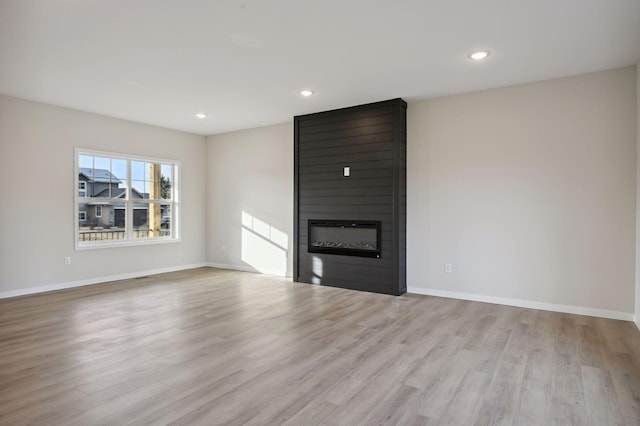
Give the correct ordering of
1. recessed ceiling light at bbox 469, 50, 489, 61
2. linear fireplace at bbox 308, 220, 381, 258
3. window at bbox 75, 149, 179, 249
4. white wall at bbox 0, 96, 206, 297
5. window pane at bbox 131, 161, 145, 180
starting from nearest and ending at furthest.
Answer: recessed ceiling light at bbox 469, 50, 489, 61
white wall at bbox 0, 96, 206, 297
linear fireplace at bbox 308, 220, 381, 258
window at bbox 75, 149, 179, 249
window pane at bbox 131, 161, 145, 180

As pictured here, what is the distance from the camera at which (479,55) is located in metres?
3.59

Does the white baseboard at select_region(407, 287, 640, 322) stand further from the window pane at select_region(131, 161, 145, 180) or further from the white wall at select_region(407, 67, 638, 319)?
the window pane at select_region(131, 161, 145, 180)

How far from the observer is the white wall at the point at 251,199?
6477 millimetres

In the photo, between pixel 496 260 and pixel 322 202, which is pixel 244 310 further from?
pixel 496 260

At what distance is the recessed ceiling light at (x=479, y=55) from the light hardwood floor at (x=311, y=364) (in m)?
2.67

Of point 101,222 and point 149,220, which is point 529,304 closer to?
point 149,220

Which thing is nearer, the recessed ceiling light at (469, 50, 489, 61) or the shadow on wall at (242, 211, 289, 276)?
the recessed ceiling light at (469, 50, 489, 61)

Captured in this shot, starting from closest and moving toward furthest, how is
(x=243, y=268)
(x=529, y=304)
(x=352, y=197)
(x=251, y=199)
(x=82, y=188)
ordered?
(x=529, y=304) < (x=352, y=197) < (x=82, y=188) < (x=251, y=199) < (x=243, y=268)

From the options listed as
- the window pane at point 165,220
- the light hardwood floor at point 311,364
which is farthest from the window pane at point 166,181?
the light hardwood floor at point 311,364

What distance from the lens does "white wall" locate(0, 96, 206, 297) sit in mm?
4902

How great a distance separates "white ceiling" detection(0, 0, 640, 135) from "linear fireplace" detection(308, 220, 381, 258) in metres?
1.78

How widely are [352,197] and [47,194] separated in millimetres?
4373

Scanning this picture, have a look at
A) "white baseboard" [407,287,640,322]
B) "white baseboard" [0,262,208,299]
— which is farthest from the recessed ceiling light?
"white baseboard" [0,262,208,299]

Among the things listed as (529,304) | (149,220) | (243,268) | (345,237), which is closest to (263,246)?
(243,268)
